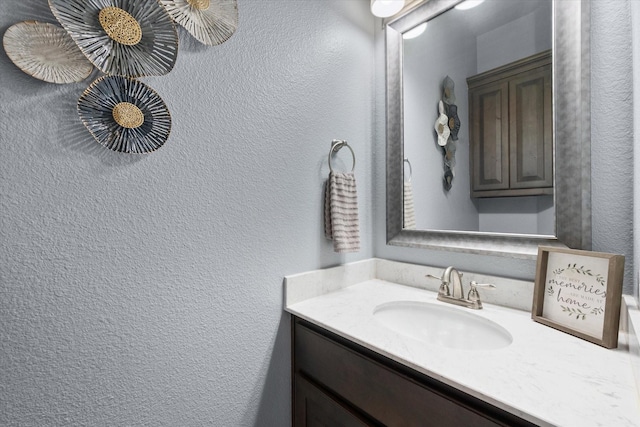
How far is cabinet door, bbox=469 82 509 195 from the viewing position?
100 cm

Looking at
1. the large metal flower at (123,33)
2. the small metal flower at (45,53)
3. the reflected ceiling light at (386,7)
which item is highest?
the reflected ceiling light at (386,7)

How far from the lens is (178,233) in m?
0.79

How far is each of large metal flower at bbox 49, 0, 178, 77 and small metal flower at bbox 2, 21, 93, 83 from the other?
25mm

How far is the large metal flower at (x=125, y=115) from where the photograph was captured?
2.13 feet

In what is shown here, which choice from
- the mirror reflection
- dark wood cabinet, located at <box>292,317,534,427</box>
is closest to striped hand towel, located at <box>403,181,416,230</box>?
the mirror reflection

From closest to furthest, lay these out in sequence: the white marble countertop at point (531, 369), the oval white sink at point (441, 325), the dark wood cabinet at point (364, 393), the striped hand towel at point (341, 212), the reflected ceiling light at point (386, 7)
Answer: the white marble countertop at point (531, 369) → the dark wood cabinet at point (364, 393) → the oval white sink at point (441, 325) → the striped hand towel at point (341, 212) → the reflected ceiling light at point (386, 7)

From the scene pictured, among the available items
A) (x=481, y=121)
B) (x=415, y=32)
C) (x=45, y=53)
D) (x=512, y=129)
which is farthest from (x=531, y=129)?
(x=45, y=53)

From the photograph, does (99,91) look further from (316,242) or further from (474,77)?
(474,77)

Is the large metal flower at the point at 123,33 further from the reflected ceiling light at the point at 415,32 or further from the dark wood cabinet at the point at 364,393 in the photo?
the reflected ceiling light at the point at 415,32

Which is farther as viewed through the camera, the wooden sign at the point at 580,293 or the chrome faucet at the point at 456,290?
the chrome faucet at the point at 456,290

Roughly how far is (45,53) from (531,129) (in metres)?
1.34

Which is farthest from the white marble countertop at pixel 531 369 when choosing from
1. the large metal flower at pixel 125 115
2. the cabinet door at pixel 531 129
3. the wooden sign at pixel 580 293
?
the large metal flower at pixel 125 115

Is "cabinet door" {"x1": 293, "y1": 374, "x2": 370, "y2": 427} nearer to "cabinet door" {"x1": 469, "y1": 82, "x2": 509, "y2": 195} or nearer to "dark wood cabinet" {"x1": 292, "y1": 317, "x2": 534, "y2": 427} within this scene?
"dark wood cabinet" {"x1": 292, "y1": 317, "x2": 534, "y2": 427}

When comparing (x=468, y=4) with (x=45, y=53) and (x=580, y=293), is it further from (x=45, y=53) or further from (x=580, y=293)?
(x=45, y=53)
